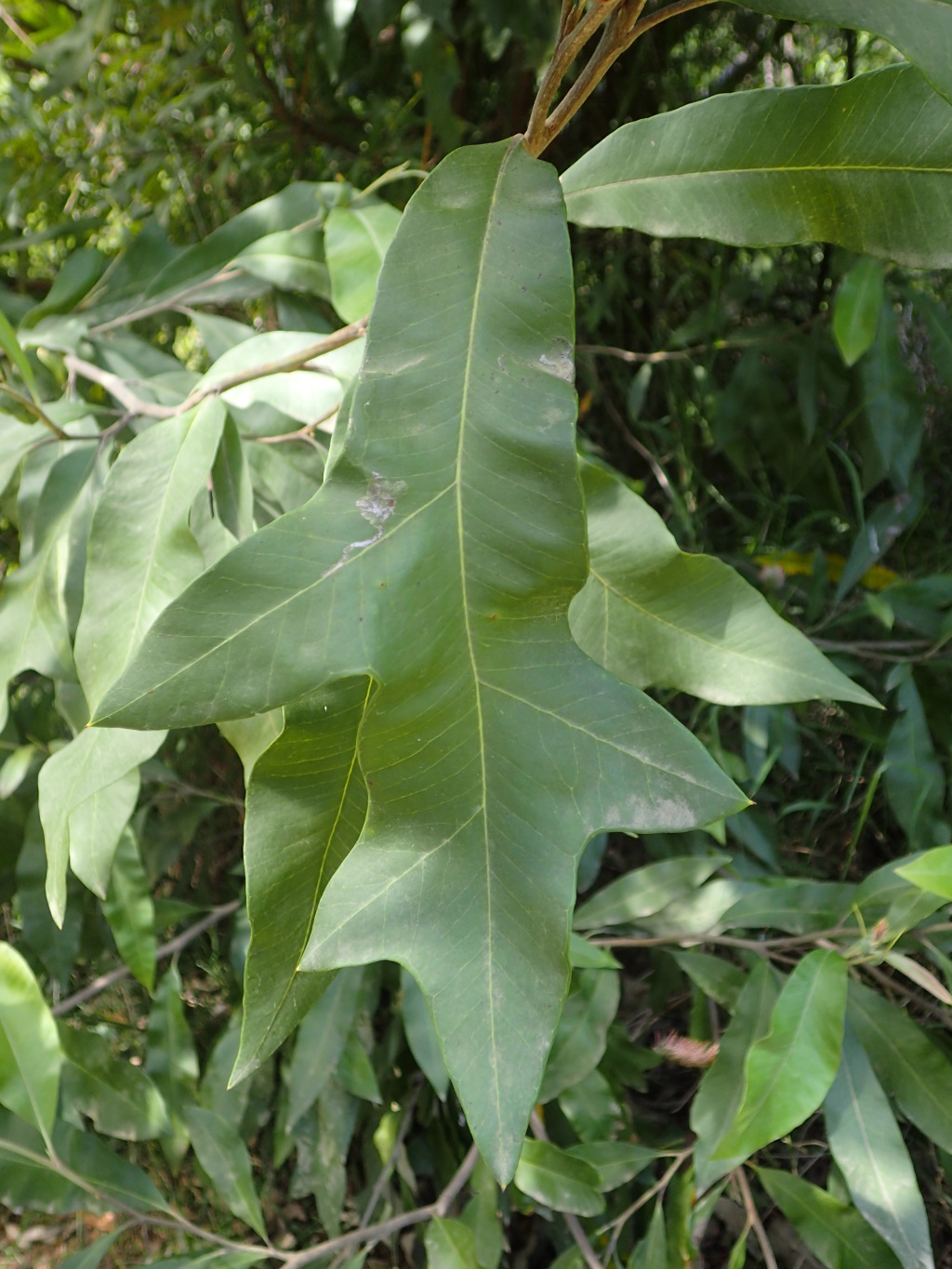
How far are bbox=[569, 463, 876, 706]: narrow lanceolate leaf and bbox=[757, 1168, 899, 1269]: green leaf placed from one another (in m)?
0.45

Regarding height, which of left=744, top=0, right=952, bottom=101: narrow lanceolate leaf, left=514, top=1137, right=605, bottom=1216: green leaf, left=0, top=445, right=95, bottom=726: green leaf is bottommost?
left=514, top=1137, right=605, bottom=1216: green leaf

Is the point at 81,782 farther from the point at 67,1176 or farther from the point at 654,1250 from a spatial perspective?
the point at 654,1250

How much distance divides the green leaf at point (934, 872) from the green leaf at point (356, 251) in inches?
18.5

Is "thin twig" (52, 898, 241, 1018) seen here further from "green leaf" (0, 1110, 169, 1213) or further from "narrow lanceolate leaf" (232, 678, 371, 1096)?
"narrow lanceolate leaf" (232, 678, 371, 1096)

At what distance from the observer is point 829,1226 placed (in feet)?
2.16

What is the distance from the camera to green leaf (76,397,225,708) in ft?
1.52

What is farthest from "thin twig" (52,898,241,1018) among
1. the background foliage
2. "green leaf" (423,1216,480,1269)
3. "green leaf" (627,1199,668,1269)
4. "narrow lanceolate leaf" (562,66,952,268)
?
"narrow lanceolate leaf" (562,66,952,268)

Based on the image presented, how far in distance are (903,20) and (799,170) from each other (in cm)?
6

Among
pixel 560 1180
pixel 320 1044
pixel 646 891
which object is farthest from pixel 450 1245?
pixel 646 891

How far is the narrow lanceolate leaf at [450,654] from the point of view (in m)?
0.31

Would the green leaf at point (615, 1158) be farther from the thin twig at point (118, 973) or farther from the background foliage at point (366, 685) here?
the thin twig at point (118, 973)

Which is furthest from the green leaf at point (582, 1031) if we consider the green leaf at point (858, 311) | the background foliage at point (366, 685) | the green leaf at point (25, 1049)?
the green leaf at point (858, 311)

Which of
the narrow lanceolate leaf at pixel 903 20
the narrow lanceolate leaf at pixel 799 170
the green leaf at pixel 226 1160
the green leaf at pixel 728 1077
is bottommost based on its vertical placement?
the green leaf at pixel 226 1160

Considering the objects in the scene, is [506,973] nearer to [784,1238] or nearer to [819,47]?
[784,1238]
